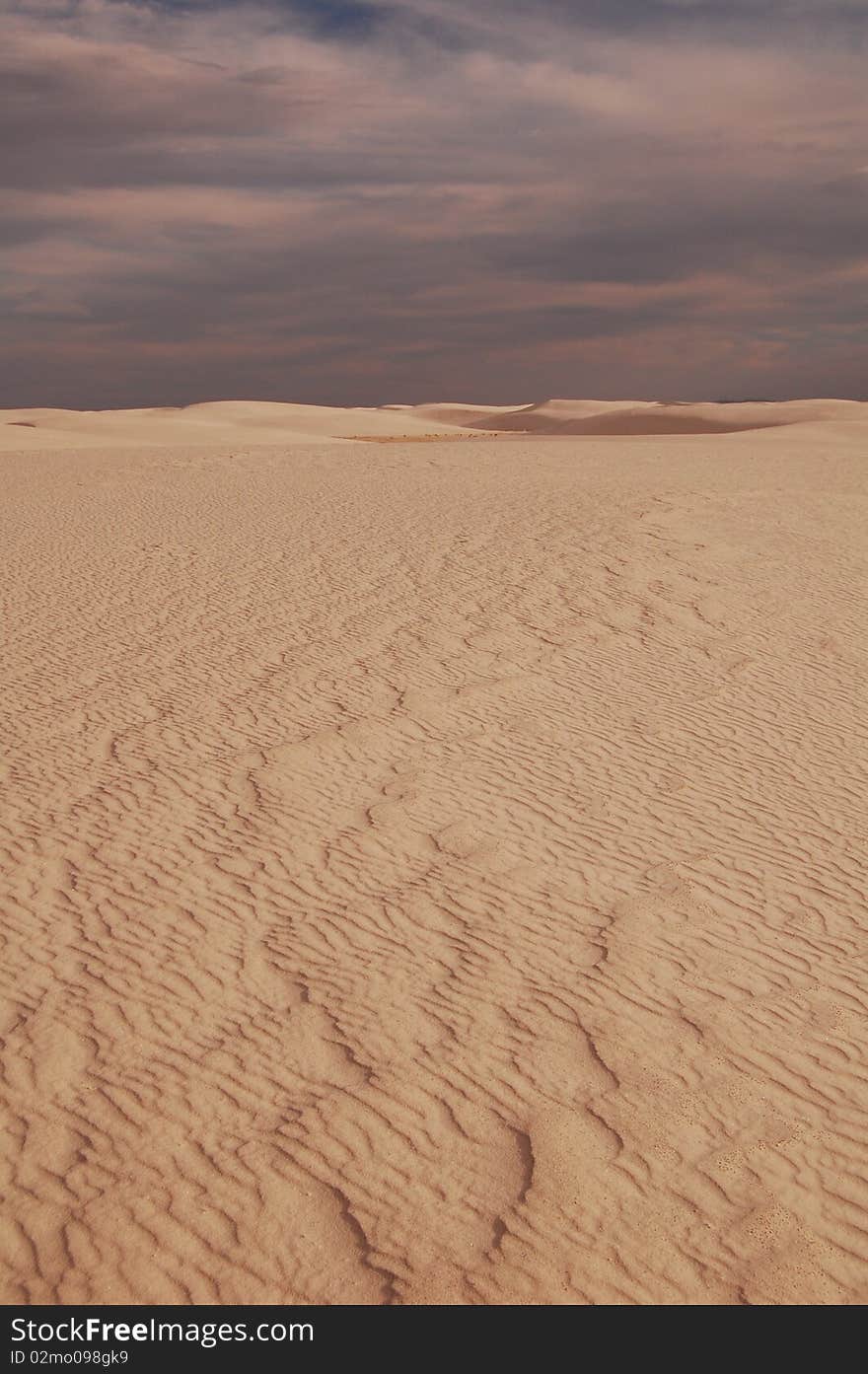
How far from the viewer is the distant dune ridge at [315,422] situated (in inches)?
1377

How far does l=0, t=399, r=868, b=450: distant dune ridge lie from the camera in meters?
35.0

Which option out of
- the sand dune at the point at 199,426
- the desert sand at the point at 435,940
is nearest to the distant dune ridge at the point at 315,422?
the sand dune at the point at 199,426

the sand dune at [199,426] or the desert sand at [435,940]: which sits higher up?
the sand dune at [199,426]

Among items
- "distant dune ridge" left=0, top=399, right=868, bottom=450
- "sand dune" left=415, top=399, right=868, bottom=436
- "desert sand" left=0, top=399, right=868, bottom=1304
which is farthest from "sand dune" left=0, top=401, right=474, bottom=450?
"desert sand" left=0, top=399, right=868, bottom=1304

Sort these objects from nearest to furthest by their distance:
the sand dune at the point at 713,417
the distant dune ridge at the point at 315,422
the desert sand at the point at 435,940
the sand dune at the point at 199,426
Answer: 1. the desert sand at the point at 435,940
2. the sand dune at the point at 199,426
3. the distant dune ridge at the point at 315,422
4. the sand dune at the point at 713,417

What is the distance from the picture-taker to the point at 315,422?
198 feet

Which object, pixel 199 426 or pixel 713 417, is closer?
pixel 199 426

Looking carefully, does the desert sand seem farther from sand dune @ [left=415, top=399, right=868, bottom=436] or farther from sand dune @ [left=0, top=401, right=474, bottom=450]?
sand dune @ [left=415, top=399, right=868, bottom=436]

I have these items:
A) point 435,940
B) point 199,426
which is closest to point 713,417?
point 199,426

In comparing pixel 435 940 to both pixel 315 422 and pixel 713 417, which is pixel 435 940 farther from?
pixel 315 422

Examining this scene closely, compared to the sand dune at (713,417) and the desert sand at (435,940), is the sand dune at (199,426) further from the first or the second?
the desert sand at (435,940)

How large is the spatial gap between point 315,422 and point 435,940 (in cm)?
5881

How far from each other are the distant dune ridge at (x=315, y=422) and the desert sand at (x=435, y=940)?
20.9 m
